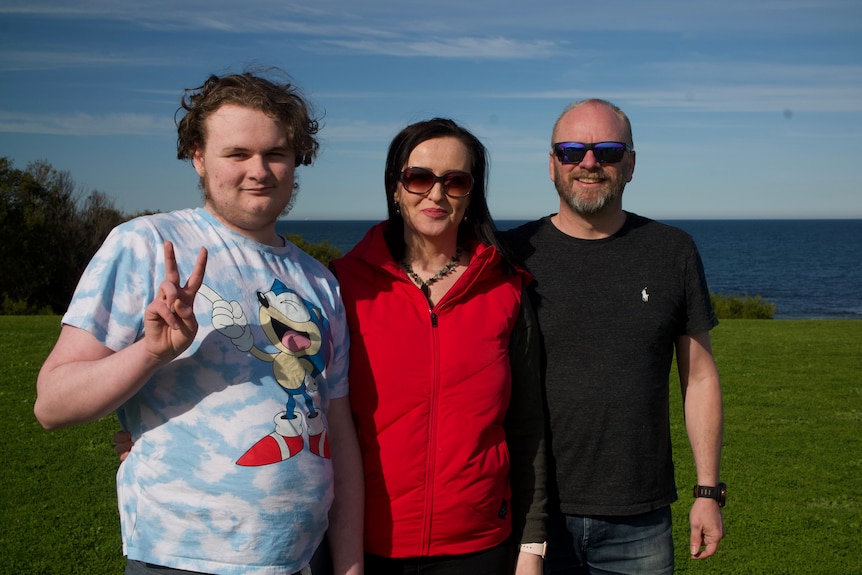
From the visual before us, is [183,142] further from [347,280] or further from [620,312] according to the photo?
[620,312]

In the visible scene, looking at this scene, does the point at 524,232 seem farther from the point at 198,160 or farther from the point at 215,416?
the point at 215,416

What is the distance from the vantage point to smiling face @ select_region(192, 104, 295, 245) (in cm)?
224

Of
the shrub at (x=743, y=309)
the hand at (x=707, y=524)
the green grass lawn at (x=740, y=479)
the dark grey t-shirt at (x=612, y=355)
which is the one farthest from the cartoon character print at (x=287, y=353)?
the shrub at (x=743, y=309)

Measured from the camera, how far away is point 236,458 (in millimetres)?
2068

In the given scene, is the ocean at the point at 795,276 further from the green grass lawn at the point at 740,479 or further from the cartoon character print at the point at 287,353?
the cartoon character print at the point at 287,353

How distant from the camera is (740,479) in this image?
7637mm

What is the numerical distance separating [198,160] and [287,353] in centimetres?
68

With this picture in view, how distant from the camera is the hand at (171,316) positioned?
1.83m

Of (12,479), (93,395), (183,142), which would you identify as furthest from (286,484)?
(12,479)

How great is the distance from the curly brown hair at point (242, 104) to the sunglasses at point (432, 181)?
0.49 meters

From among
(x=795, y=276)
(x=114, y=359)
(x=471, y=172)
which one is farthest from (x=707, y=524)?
(x=795, y=276)

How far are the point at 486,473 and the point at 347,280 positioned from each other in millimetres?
878

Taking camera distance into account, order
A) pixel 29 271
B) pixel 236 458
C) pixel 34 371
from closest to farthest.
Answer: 1. pixel 236 458
2. pixel 34 371
3. pixel 29 271

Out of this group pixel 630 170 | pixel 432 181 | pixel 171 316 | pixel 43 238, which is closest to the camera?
pixel 171 316
